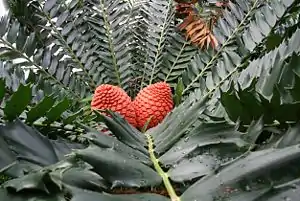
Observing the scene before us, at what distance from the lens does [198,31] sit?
1.01m

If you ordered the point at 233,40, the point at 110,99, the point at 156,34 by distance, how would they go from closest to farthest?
Result: the point at 110,99 < the point at 233,40 < the point at 156,34

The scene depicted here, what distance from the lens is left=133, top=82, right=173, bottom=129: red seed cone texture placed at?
816 mm

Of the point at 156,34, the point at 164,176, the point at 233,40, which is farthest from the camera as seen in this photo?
the point at 156,34

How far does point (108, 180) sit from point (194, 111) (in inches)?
6.5

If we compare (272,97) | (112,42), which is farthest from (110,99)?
(272,97)

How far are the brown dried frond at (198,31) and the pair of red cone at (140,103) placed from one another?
198 millimetres

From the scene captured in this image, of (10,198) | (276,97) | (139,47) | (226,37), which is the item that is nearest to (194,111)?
(276,97)

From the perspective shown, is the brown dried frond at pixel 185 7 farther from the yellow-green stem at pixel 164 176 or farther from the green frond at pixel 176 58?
the yellow-green stem at pixel 164 176

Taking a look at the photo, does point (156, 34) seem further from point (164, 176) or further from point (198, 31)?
point (164, 176)

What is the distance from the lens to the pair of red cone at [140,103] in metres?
0.79

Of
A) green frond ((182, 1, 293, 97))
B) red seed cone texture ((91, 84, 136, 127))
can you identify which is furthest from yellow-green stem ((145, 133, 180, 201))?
green frond ((182, 1, 293, 97))

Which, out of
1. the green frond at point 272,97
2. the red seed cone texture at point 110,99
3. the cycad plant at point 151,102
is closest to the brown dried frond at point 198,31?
the cycad plant at point 151,102

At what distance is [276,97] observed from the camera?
426mm

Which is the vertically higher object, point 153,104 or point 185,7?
point 185,7
